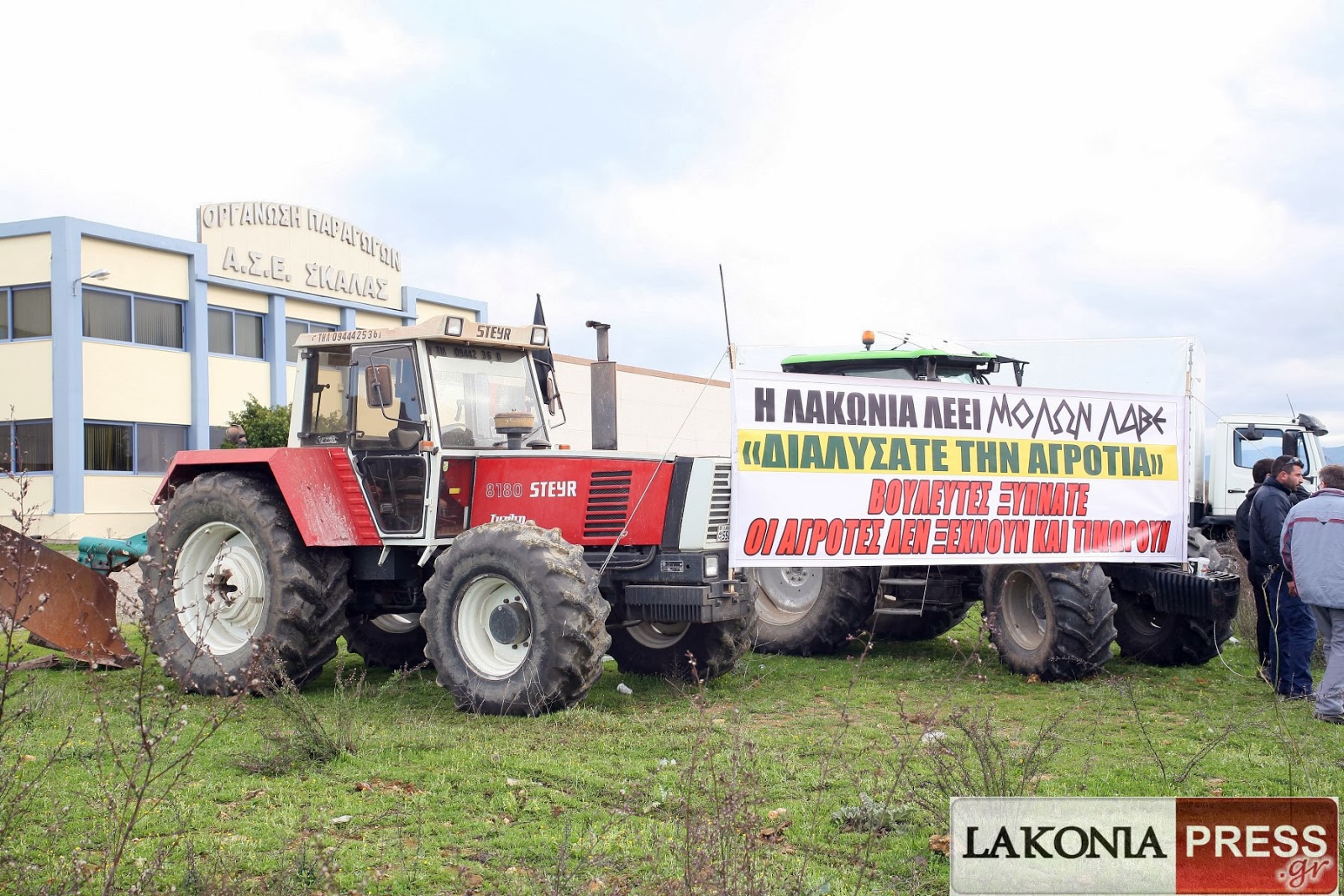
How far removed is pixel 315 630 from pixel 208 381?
23.6 meters

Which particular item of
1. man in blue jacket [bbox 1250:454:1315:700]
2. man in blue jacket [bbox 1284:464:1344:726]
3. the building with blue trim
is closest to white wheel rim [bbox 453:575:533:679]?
man in blue jacket [bbox 1284:464:1344:726]

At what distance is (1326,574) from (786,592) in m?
4.83

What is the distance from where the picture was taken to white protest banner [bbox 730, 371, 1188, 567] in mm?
8289

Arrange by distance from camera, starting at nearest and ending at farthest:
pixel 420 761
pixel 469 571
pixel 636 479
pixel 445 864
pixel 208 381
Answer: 1. pixel 445 864
2. pixel 420 761
3. pixel 469 571
4. pixel 636 479
5. pixel 208 381

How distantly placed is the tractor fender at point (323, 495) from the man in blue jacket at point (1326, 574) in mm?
6138

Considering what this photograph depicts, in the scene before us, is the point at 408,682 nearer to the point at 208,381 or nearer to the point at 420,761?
the point at 420,761

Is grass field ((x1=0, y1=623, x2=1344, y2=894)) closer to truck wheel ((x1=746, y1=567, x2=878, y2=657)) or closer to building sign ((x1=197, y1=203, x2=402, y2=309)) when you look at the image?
truck wheel ((x1=746, y1=567, x2=878, y2=657))

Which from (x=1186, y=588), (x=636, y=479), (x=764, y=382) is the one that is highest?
(x=764, y=382)

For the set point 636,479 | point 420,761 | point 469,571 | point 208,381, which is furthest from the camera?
point 208,381

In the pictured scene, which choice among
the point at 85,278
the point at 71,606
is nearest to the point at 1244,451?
the point at 71,606

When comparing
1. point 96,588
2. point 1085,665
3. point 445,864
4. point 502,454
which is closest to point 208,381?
point 96,588

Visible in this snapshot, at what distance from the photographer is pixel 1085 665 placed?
9047 mm

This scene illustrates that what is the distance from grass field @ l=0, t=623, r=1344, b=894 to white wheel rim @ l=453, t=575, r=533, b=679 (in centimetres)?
41

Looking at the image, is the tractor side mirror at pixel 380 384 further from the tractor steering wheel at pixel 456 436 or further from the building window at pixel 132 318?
the building window at pixel 132 318
